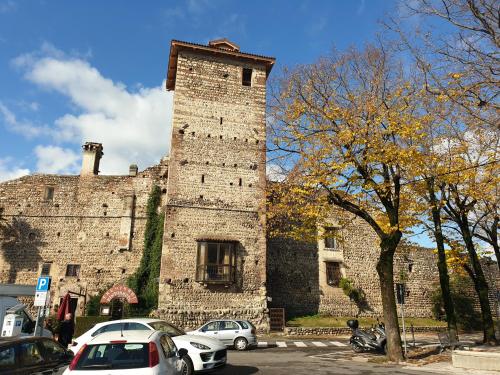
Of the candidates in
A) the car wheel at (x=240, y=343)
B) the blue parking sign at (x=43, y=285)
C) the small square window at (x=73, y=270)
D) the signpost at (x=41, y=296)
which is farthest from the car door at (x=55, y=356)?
the small square window at (x=73, y=270)

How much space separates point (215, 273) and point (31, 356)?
47.3ft

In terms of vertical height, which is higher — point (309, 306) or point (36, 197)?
point (36, 197)

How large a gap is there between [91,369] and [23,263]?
20925 mm

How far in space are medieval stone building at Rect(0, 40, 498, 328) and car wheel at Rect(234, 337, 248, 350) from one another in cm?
513

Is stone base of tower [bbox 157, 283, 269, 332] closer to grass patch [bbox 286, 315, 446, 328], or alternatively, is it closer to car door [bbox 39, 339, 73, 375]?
grass patch [bbox 286, 315, 446, 328]

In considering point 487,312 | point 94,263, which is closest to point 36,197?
point 94,263

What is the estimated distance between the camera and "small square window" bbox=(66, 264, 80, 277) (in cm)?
2277

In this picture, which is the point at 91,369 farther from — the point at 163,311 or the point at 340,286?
the point at 340,286

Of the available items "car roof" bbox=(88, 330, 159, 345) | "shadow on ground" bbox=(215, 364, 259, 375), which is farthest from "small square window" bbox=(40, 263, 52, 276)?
"car roof" bbox=(88, 330, 159, 345)

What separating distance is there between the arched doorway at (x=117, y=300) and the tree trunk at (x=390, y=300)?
12.8 metres

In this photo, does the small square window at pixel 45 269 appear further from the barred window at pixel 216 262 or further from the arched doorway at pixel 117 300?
the barred window at pixel 216 262

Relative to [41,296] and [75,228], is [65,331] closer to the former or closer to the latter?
[41,296]

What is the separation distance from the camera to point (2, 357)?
5562 millimetres

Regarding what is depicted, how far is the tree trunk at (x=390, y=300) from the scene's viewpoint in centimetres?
1156
